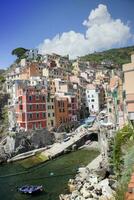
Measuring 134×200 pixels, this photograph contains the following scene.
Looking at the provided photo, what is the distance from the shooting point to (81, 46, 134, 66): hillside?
307ft

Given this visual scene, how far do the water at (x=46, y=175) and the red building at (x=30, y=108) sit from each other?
7113 millimetres

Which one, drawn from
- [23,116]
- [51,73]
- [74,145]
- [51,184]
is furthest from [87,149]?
[51,73]

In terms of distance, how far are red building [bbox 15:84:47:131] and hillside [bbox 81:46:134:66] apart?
55.7 metres

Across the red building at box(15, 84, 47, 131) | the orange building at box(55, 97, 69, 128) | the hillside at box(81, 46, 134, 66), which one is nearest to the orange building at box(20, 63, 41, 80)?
the orange building at box(55, 97, 69, 128)

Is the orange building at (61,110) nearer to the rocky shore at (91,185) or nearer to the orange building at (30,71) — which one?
the orange building at (30,71)

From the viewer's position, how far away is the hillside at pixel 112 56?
9369cm

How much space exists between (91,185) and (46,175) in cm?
698

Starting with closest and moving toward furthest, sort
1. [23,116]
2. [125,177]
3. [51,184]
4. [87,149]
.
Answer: [125,177] < [51,184] < [87,149] < [23,116]

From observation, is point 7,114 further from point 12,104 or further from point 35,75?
point 35,75

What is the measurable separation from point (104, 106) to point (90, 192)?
111ft

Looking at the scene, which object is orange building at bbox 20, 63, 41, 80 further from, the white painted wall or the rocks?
the rocks

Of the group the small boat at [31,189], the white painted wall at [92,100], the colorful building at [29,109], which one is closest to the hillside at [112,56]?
the white painted wall at [92,100]

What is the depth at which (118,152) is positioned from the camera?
1549 centimetres

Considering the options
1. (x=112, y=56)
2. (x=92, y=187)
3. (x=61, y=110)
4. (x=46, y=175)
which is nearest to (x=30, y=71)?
(x=61, y=110)
